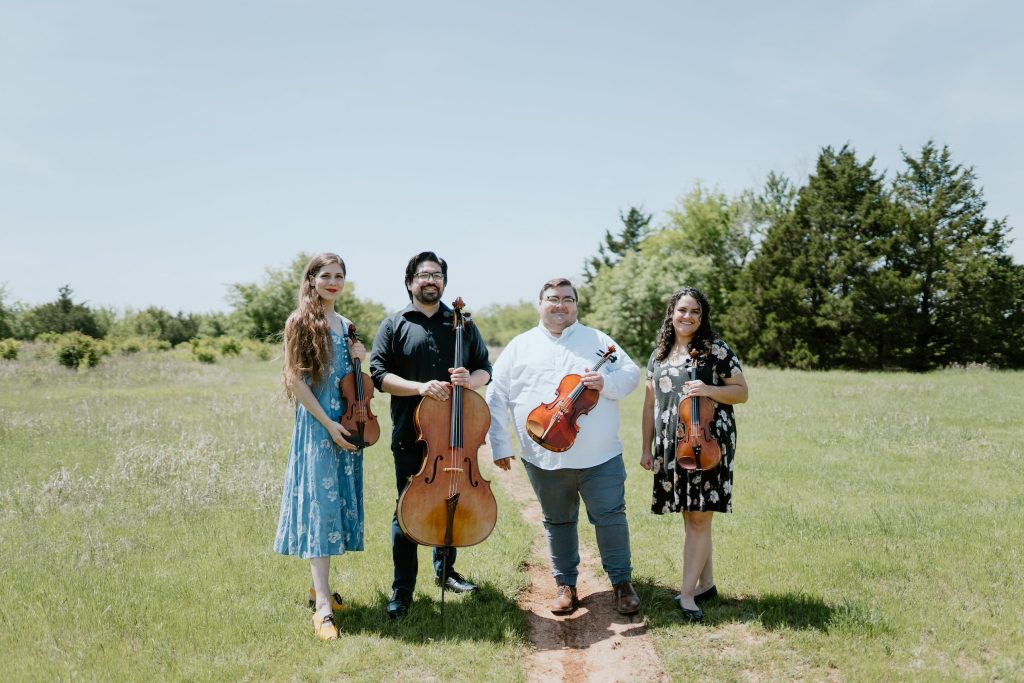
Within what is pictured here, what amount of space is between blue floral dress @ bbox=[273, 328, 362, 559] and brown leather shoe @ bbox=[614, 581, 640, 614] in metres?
1.80

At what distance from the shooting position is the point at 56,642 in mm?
3895

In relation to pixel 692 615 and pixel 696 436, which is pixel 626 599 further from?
pixel 696 436

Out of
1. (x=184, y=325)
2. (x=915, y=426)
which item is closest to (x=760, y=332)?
(x=915, y=426)

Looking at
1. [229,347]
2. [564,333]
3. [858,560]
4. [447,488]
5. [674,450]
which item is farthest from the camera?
[229,347]

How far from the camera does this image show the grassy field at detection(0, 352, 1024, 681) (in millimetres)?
3729

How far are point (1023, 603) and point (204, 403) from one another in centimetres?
1462

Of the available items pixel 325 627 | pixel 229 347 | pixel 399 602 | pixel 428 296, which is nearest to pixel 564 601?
pixel 399 602

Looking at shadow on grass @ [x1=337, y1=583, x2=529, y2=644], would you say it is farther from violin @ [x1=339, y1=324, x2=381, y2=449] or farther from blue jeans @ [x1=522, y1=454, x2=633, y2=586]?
violin @ [x1=339, y1=324, x2=381, y2=449]

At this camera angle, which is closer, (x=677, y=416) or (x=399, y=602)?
(x=677, y=416)

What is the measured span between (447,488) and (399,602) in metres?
1.07

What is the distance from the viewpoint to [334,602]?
450 cm

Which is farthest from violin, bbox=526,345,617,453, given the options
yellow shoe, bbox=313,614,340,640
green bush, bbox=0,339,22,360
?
green bush, bbox=0,339,22,360

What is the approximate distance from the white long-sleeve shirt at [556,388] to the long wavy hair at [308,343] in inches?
44.7

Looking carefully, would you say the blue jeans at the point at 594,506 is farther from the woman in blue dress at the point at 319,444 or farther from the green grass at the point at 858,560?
the woman in blue dress at the point at 319,444
